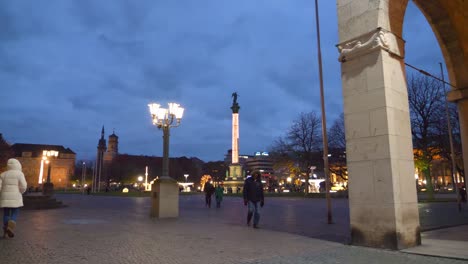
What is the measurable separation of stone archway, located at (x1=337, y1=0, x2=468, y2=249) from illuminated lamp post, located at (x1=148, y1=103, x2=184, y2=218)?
9.77m

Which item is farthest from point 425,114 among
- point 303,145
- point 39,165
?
point 39,165

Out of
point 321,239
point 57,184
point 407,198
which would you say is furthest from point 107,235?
point 57,184

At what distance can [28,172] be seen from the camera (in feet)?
426

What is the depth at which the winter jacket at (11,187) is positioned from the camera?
9522 millimetres

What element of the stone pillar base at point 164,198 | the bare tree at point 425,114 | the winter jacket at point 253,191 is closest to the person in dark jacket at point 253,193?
the winter jacket at point 253,191

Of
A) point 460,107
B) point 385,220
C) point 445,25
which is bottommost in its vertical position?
point 385,220

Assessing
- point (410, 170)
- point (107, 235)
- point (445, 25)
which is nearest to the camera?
point (410, 170)

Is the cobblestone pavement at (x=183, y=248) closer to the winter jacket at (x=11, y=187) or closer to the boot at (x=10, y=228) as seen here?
the boot at (x=10, y=228)

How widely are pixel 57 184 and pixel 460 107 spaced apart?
452 ft

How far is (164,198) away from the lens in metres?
16.5

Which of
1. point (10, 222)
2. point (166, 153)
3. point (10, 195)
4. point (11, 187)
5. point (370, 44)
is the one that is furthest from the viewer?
point (166, 153)

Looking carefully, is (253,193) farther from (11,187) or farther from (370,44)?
(11,187)

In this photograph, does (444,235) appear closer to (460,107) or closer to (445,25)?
(460,107)

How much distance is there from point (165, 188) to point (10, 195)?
25.3 ft
